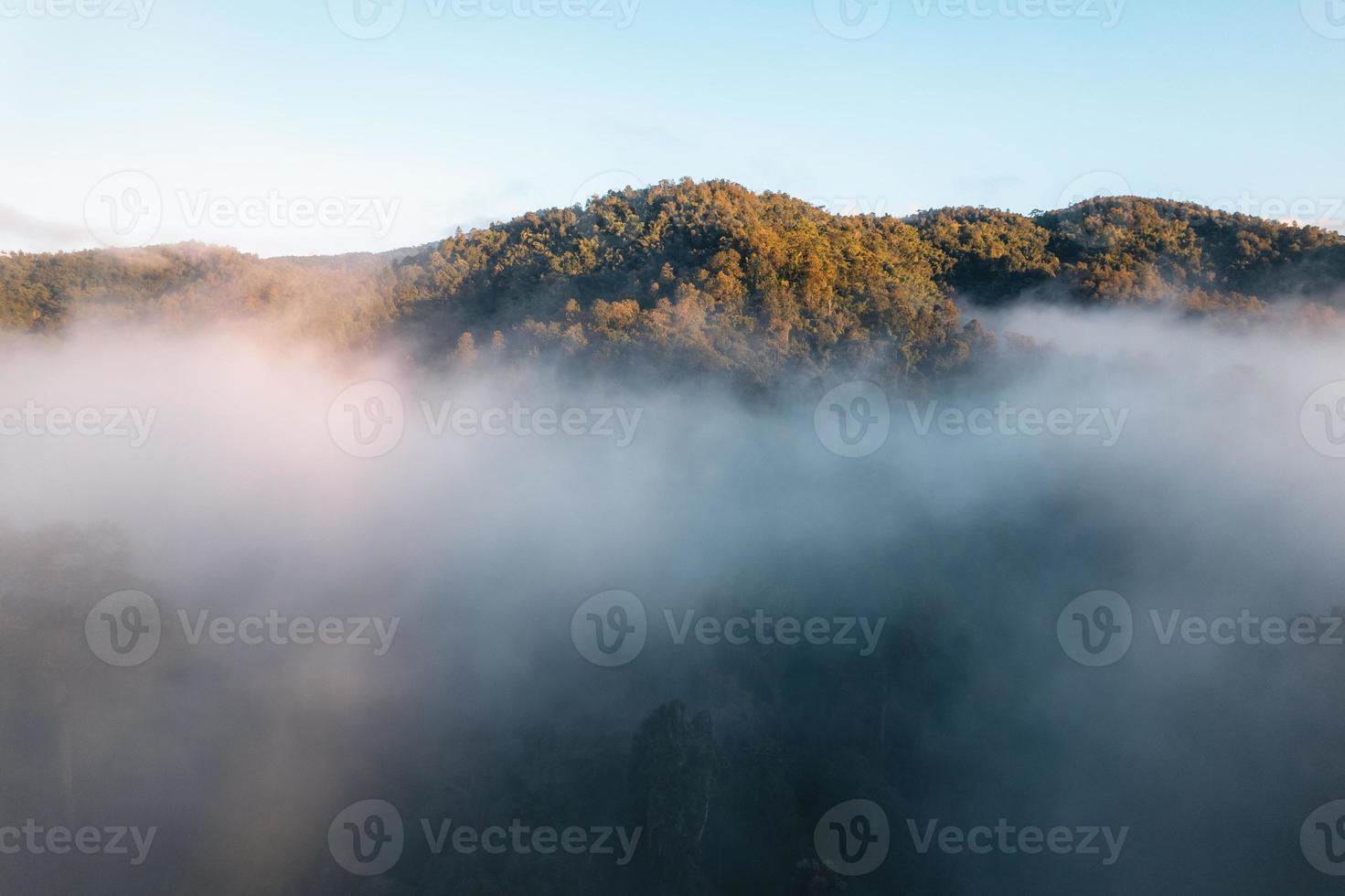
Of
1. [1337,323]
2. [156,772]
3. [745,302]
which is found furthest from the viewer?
[745,302]

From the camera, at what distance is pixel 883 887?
15.0 meters

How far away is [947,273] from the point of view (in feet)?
103

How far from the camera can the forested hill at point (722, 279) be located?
950 inches

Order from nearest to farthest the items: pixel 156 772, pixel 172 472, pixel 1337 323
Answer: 1. pixel 156 772
2. pixel 1337 323
3. pixel 172 472

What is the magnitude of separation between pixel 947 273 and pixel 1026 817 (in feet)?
71.8

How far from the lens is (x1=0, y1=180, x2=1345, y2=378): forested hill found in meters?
24.1

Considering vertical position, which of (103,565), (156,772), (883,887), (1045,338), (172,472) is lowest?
(883,887)

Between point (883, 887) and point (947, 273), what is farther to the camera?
point (947, 273)

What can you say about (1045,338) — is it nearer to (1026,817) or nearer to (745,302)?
(745,302)

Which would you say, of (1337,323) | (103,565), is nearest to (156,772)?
(103,565)

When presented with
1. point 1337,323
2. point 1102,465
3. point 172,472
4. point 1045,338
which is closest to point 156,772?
point 172,472

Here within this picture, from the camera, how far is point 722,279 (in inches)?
977

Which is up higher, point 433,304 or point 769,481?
point 433,304

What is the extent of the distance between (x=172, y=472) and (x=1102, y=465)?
31357mm
